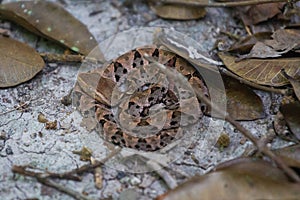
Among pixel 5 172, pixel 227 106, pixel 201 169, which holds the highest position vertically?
pixel 227 106

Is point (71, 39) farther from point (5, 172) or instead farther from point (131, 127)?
point (5, 172)

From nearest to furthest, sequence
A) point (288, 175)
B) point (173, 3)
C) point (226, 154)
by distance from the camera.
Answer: point (288, 175), point (226, 154), point (173, 3)

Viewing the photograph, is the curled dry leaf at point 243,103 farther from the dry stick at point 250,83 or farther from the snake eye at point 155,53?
the snake eye at point 155,53

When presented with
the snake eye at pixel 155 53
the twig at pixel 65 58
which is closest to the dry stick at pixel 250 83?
the snake eye at pixel 155 53

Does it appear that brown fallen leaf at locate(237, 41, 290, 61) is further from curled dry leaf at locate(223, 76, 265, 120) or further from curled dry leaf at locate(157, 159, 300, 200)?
curled dry leaf at locate(157, 159, 300, 200)

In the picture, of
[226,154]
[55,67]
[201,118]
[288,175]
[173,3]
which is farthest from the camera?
[173,3]

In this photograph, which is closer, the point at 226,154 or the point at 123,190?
the point at 123,190

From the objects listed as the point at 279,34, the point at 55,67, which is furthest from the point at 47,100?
the point at 279,34
